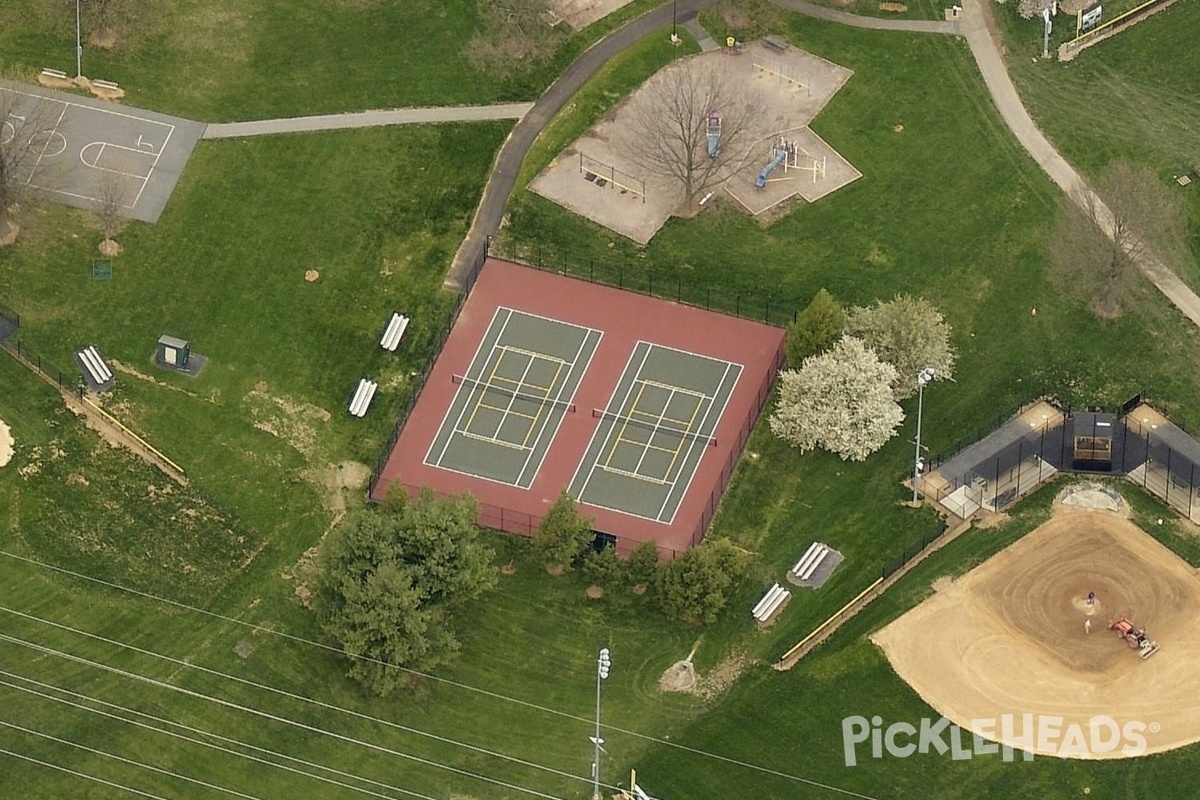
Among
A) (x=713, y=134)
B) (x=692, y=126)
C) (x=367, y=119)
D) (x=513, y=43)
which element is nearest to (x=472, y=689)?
(x=713, y=134)

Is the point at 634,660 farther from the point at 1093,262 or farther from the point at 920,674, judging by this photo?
the point at 1093,262

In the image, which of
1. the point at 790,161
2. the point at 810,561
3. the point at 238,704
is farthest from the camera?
the point at 790,161

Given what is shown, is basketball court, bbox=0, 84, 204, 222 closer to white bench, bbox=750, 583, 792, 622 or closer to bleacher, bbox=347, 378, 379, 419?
bleacher, bbox=347, 378, 379, 419

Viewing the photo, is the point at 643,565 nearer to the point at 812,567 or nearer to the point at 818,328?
the point at 812,567

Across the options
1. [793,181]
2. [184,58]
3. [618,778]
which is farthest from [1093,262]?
[184,58]

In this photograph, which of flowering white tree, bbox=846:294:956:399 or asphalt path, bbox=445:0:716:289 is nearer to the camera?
flowering white tree, bbox=846:294:956:399

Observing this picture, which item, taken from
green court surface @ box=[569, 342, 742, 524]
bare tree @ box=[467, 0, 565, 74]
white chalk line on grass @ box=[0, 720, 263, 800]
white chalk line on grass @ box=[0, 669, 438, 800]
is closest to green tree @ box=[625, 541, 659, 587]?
green court surface @ box=[569, 342, 742, 524]

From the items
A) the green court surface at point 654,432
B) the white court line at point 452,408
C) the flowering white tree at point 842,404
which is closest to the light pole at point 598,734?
the green court surface at point 654,432

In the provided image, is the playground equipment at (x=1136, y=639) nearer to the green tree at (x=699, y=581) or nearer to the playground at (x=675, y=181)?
the green tree at (x=699, y=581)
